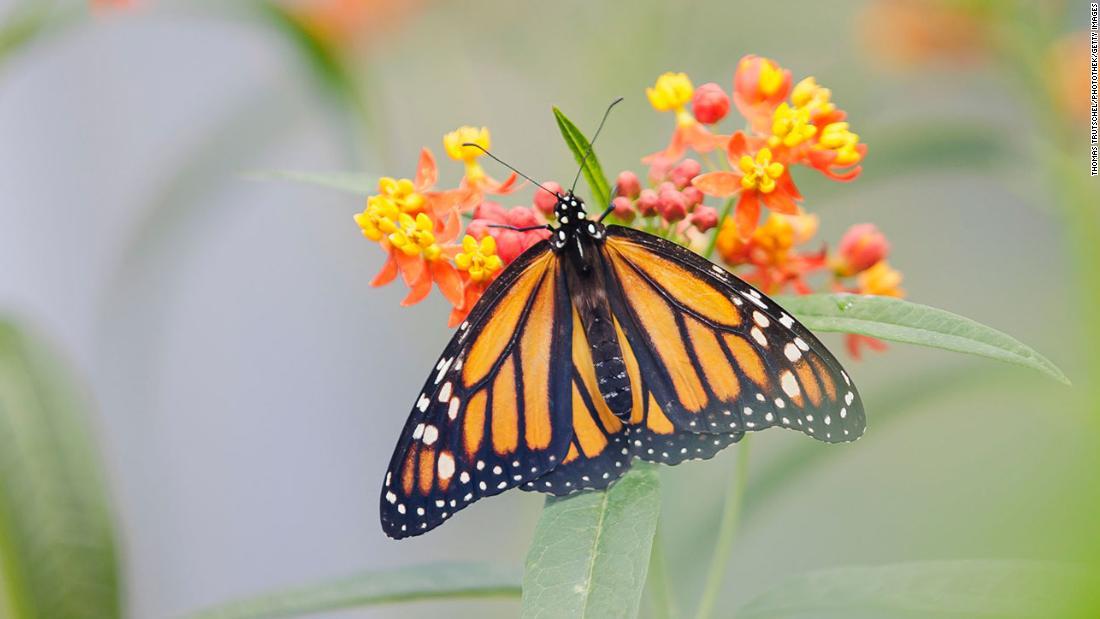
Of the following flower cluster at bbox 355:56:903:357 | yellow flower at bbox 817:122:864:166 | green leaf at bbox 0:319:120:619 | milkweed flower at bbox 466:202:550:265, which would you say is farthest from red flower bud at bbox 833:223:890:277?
green leaf at bbox 0:319:120:619

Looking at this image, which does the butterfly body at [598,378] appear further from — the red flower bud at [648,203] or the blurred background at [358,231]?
the blurred background at [358,231]

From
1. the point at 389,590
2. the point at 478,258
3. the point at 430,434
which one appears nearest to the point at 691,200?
the point at 478,258

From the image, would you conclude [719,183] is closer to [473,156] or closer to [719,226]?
[719,226]

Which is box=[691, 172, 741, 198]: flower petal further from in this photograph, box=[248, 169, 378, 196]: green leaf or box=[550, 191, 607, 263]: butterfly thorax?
box=[248, 169, 378, 196]: green leaf

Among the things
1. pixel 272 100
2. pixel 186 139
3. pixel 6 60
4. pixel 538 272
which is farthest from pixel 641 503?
pixel 186 139

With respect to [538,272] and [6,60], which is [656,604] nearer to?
[538,272]

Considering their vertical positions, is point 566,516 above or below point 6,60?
below
